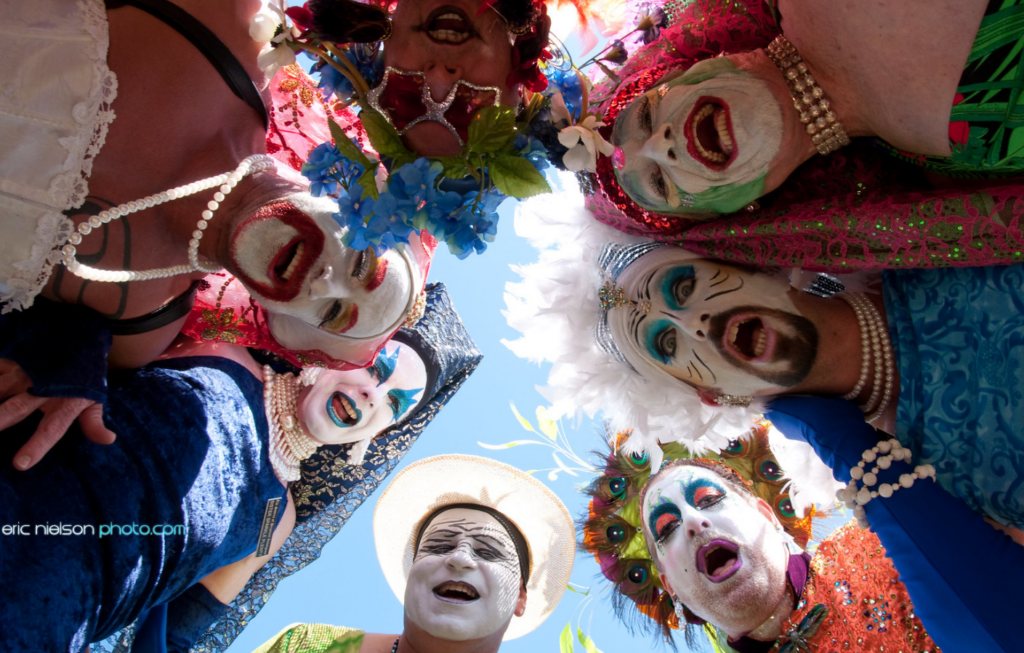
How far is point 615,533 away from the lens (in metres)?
2.86

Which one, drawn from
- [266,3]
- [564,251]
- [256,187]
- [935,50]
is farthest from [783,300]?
[266,3]

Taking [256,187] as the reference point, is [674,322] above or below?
below

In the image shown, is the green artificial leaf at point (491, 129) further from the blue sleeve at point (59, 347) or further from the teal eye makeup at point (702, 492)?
the teal eye makeup at point (702, 492)

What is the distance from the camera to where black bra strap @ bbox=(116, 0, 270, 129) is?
1.76 meters

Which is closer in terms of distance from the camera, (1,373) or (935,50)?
(935,50)

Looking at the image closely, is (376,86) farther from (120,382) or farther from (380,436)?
(380,436)

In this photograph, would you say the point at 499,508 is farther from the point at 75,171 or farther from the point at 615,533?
the point at 75,171

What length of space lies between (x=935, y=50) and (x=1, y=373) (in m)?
2.20

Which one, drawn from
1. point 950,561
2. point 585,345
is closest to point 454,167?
point 585,345

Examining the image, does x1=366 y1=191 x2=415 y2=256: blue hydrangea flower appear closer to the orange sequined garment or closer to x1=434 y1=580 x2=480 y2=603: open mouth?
x1=434 y1=580 x2=480 y2=603: open mouth

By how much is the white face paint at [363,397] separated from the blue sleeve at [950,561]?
57.7 inches

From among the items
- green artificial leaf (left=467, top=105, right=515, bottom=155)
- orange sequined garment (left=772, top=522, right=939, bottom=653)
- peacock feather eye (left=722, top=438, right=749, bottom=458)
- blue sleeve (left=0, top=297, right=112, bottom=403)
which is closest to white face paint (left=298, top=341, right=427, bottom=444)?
blue sleeve (left=0, top=297, right=112, bottom=403)

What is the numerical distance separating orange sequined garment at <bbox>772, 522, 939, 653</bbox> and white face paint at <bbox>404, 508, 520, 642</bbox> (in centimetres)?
98

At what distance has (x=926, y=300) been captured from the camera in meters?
1.75
